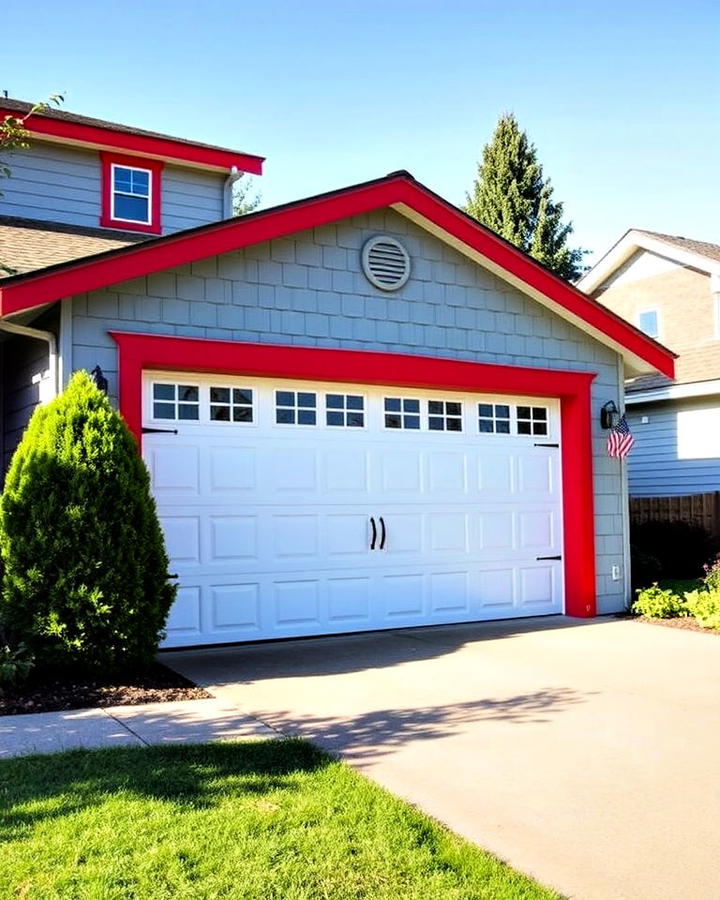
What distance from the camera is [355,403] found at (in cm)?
930

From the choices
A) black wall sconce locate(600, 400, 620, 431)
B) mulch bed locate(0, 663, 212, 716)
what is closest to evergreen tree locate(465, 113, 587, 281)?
black wall sconce locate(600, 400, 620, 431)

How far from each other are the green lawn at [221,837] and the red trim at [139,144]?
32.1 feet

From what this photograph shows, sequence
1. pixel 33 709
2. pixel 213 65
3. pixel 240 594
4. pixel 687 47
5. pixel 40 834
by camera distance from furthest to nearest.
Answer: pixel 213 65, pixel 687 47, pixel 240 594, pixel 33 709, pixel 40 834

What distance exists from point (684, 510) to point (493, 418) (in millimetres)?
8152

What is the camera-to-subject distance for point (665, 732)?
17.7 feet

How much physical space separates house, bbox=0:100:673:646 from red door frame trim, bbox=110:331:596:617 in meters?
0.02

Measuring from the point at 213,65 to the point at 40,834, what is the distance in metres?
11.4

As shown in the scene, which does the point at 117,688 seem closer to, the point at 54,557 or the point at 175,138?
the point at 54,557

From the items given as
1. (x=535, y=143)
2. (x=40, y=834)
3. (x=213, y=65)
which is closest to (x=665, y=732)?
(x=40, y=834)

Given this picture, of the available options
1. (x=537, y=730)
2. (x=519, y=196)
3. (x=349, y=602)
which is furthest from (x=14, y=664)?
(x=519, y=196)

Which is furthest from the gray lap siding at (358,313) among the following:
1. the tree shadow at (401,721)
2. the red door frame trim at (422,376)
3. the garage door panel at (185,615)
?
the tree shadow at (401,721)

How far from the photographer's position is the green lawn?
10.6 ft

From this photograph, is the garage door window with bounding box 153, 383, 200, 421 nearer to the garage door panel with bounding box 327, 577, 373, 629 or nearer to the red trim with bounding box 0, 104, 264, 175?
the garage door panel with bounding box 327, 577, 373, 629

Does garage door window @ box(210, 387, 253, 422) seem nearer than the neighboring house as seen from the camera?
Yes
